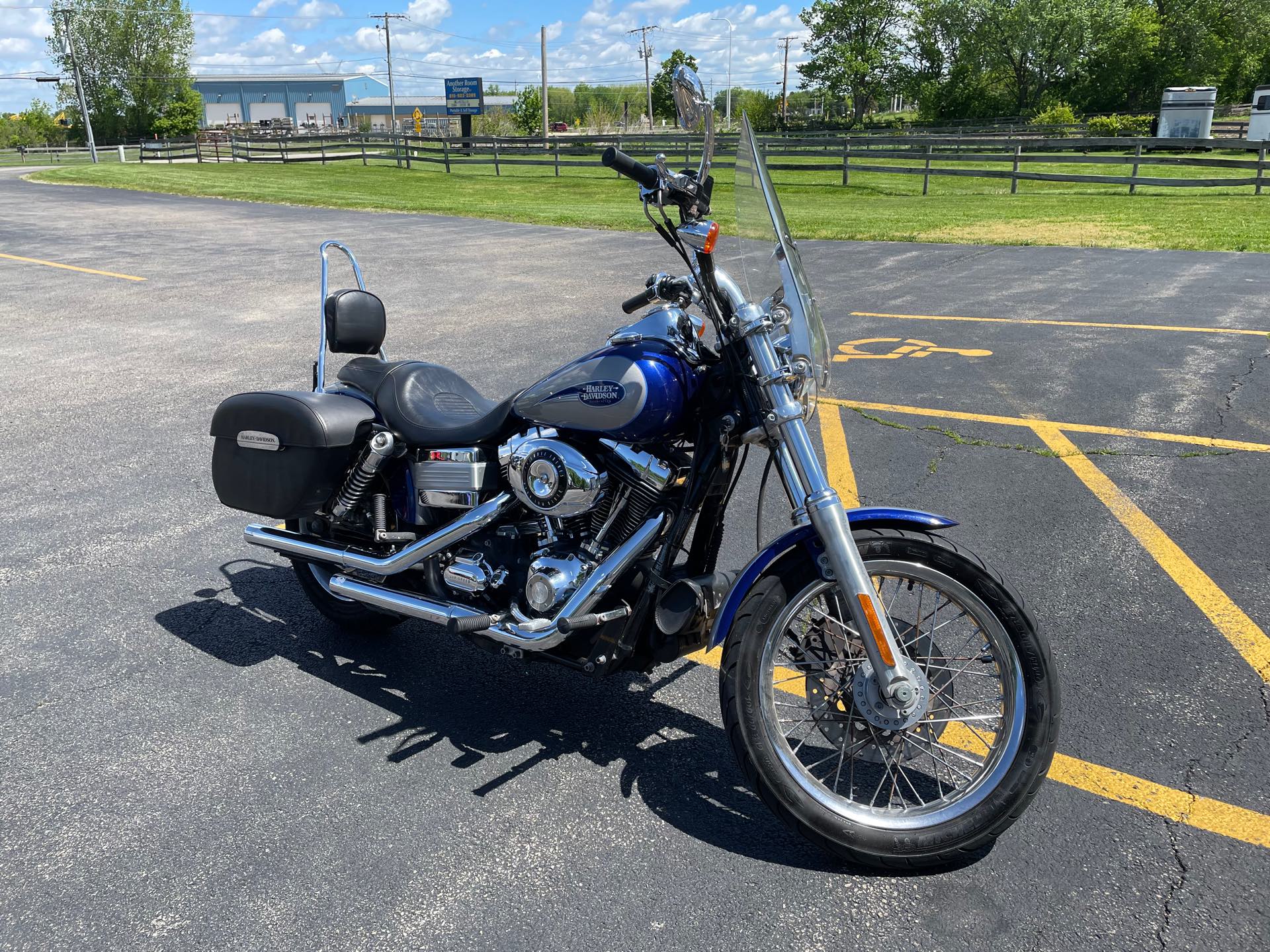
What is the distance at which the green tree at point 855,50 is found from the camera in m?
83.2

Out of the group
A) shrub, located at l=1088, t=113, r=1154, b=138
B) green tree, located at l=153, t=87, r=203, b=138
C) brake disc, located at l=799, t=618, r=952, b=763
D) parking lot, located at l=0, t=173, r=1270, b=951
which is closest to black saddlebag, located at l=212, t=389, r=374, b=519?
parking lot, located at l=0, t=173, r=1270, b=951

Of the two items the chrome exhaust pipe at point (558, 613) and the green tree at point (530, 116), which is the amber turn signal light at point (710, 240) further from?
the green tree at point (530, 116)

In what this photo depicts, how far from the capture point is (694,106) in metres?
2.67

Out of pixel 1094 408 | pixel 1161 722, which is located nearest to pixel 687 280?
pixel 1161 722

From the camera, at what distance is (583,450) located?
124 inches

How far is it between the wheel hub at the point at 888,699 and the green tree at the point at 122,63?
293 ft

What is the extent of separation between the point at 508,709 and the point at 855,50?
9022 cm

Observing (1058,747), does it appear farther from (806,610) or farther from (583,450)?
(583,450)

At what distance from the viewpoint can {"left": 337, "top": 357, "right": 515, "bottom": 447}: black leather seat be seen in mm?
3398

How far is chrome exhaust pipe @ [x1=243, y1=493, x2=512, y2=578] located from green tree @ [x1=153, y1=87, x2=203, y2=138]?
76.6m

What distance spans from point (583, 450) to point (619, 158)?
0.90 meters

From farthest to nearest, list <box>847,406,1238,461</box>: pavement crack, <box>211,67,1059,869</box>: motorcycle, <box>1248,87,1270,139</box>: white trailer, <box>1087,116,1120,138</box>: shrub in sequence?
<box>1087,116,1120,138</box>: shrub, <box>1248,87,1270,139</box>: white trailer, <box>847,406,1238,461</box>: pavement crack, <box>211,67,1059,869</box>: motorcycle

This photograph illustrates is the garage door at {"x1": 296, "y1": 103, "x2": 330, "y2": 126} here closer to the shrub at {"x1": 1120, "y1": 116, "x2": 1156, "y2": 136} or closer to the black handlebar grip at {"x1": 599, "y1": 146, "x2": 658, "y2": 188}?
the shrub at {"x1": 1120, "y1": 116, "x2": 1156, "y2": 136}

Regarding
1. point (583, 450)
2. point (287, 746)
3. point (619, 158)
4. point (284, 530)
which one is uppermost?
point (619, 158)
